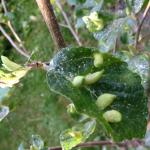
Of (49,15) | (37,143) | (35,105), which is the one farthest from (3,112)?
(35,105)

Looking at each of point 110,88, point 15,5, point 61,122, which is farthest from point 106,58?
point 15,5

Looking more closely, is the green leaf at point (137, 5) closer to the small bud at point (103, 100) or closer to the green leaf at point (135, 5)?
the green leaf at point (135, 5)

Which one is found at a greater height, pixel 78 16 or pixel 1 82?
pixel 1 82

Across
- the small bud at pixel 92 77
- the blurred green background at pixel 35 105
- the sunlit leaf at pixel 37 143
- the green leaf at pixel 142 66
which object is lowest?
the blurred green background at pixel 35 105

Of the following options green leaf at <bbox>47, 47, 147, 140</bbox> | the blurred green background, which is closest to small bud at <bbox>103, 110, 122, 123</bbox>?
green leaf at <bbox>47, 47, 147, 140</bbox>

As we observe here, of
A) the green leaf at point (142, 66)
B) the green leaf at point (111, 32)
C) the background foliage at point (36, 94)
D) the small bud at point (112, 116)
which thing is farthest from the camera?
the background foliage at point (36, 94)

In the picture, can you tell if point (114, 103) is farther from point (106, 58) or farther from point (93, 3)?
point (93, 3)

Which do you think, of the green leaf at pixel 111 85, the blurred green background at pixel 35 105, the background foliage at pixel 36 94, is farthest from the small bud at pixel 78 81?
the blurred green background at pixel 35 105
